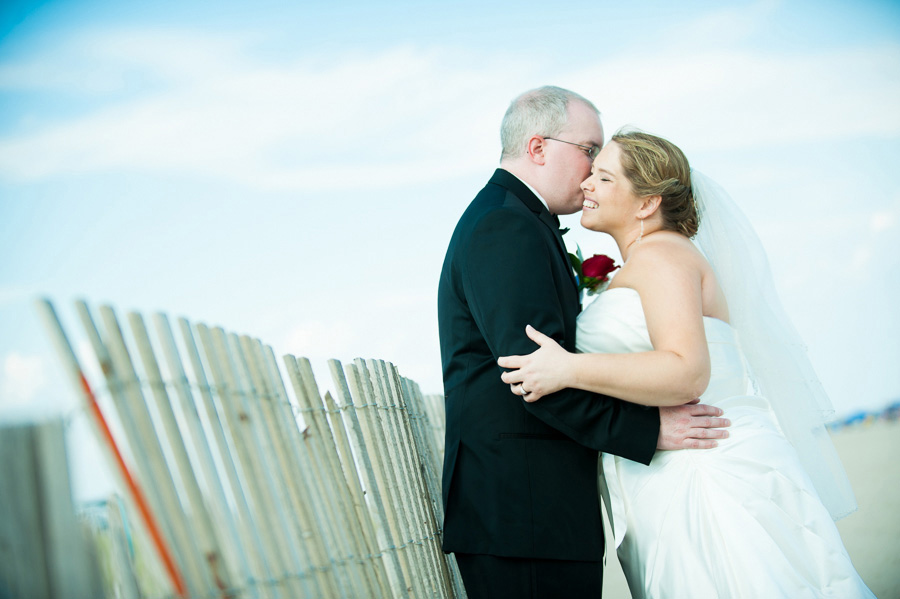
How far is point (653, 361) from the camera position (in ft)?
10.2

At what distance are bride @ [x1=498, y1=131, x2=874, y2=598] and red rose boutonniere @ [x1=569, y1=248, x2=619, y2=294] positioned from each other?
0.33 metres

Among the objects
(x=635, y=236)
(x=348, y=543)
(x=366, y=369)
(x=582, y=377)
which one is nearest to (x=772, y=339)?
(x=635, y=236)

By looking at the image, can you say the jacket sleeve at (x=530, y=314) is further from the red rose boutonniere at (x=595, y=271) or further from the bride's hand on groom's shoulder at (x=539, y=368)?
the red rose boutonniere at (x=595, y=271)

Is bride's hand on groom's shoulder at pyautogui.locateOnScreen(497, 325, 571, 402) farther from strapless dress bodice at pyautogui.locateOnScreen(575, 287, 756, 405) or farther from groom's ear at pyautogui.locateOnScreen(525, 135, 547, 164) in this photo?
groom's ear at pyautogui.locateOnScreen(525, 135, 547, 164)

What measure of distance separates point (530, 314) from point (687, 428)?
89 centimetres

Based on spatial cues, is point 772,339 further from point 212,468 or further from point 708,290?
point 212,468

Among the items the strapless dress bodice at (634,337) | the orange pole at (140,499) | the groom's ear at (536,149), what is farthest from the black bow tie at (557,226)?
the orange pole at (140,499)

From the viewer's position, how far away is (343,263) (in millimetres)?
31109

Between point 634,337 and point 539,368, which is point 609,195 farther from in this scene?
point 539,368

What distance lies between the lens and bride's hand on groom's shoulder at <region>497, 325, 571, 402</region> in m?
2.98

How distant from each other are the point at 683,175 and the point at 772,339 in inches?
37.9

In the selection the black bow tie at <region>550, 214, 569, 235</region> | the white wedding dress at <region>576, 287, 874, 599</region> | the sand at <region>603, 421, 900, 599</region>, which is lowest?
the sand at <region>603, 421, 900, 599</region>

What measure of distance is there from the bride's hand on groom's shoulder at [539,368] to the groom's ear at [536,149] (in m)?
1.13

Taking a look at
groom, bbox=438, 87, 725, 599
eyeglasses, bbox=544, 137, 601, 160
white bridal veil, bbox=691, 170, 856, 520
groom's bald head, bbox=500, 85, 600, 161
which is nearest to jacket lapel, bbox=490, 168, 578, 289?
groom, bbox=438, 87, 725, 599
